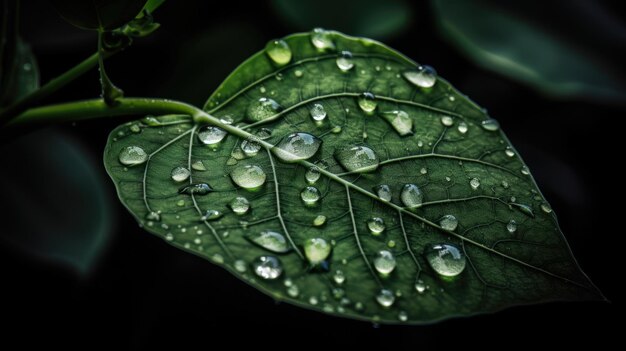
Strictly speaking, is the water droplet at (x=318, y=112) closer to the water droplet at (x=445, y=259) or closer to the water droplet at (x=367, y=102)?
the water droplet at (x=367, y=102)

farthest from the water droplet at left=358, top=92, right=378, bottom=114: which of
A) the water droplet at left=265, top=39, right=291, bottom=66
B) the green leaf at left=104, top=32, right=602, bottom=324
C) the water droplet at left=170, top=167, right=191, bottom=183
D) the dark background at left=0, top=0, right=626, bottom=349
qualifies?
the dark background at left=0, top=0, right=626, bottom=349

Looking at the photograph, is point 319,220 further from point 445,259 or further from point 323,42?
point 323,42

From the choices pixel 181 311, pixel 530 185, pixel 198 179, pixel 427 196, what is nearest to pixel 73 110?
Result: pixel 198 179

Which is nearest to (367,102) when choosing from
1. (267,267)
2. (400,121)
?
(400,121)

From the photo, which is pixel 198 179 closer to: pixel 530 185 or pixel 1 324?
pixel 530 185

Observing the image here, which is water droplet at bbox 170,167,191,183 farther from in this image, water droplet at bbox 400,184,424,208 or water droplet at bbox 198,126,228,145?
water droplet at bbox 400,184,424,208

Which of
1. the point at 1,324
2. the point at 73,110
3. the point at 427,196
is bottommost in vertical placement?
the point at 1,324
